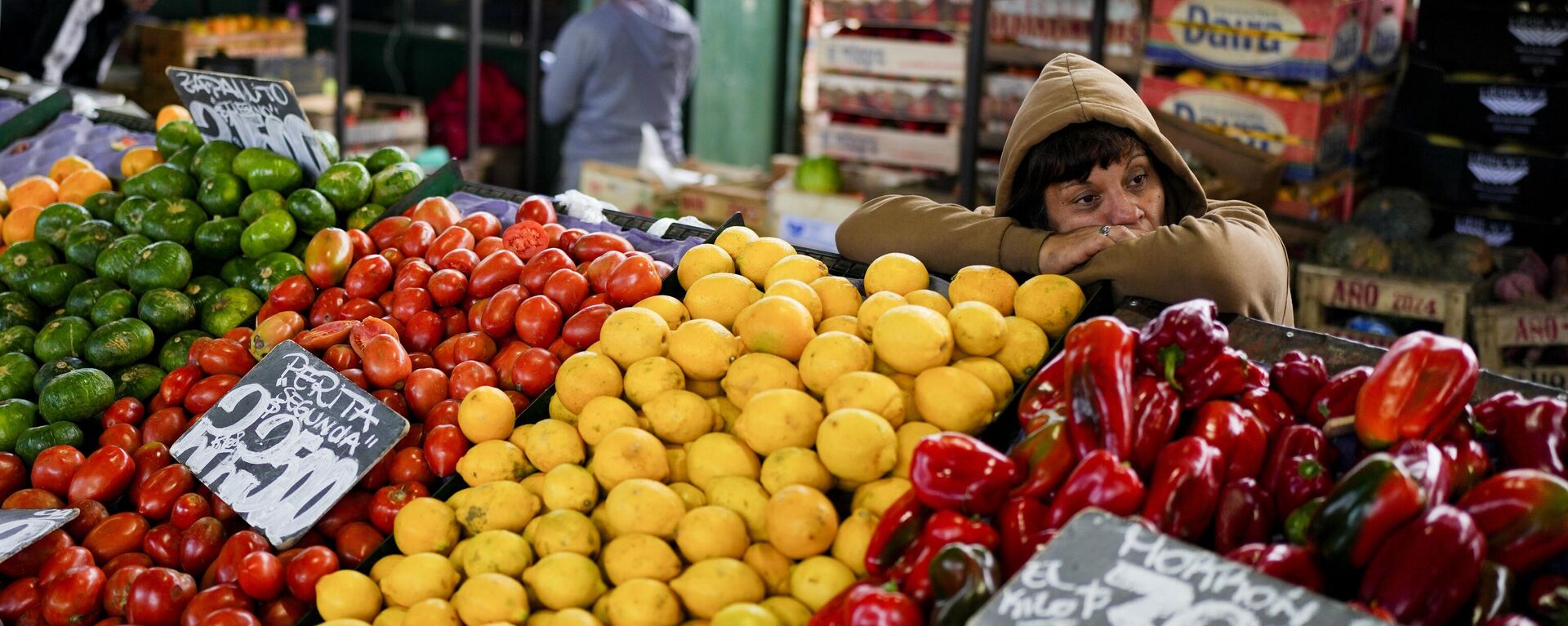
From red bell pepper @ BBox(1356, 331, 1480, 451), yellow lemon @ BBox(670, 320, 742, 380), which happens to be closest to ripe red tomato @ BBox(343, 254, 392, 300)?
yellow lemon @ BBox(670, 320, 742, 380)

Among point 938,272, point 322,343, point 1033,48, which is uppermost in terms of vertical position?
point 1033,48

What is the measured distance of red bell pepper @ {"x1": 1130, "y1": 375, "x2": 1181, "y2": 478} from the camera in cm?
146

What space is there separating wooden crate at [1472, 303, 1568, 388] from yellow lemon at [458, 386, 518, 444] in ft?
11.9

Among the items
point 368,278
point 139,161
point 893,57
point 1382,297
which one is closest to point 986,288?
point 368,278

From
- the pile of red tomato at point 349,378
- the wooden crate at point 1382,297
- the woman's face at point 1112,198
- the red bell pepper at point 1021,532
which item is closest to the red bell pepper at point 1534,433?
the red bell pepper at point 1021,532

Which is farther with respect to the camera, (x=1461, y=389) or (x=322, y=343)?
(x=322, y=343)

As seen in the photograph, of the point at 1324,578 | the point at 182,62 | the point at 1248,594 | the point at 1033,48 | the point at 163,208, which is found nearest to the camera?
the point at 1248,594

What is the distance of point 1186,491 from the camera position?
1355 mm

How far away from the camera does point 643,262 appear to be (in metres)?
2.17

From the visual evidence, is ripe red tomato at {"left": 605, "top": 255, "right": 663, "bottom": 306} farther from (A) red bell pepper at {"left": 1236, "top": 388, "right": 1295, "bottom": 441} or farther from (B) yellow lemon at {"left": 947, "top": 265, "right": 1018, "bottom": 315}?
(A) red bell pepper at {"left": 1236, "top": 388, "right": 1295, "bottom": 441}

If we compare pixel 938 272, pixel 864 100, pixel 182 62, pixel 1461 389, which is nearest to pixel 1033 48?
pixel 864 100

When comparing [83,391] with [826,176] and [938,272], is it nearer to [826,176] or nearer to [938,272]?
[938,272]

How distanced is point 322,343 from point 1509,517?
188cm

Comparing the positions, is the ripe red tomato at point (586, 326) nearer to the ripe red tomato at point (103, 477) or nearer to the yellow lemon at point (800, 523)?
the yellow lemon at point (800, 523)
